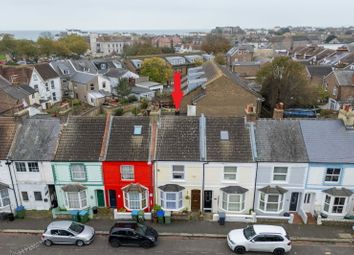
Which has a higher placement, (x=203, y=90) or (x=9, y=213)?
(x=203, y=90)

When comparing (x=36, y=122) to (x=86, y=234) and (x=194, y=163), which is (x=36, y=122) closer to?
(x=86, y=234)

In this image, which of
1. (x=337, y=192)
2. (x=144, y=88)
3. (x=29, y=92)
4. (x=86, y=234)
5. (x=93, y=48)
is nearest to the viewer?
(x=86, y=234)

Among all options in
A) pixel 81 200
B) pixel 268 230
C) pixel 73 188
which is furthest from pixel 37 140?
pixel 268 230

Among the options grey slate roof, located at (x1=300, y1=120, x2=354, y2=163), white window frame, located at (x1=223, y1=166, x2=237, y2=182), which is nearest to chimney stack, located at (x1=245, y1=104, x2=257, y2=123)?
grey slate roof, located at (x1=300, y1=120, x2=354, y2=163)

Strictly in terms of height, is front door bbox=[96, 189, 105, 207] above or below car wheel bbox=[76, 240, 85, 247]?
above

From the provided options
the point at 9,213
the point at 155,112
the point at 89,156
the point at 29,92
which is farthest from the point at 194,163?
the point at 29,92

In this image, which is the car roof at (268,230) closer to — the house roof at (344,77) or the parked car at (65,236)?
the parked car at (65,236)

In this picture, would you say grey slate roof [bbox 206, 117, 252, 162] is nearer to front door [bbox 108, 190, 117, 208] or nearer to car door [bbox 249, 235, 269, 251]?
car door [bbox 249, 235, 269, 251]

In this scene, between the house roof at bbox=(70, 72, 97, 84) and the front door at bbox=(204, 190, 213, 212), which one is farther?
the house roof at bbox=(70, 72, 97, 84)
